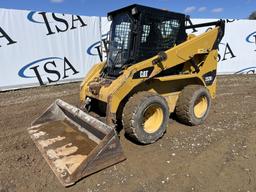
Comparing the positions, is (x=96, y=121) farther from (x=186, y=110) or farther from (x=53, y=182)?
(x=186, y=110)

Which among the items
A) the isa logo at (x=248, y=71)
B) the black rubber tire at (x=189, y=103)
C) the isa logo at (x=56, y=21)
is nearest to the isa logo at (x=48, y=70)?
the isa logo at (x=56, y=21)

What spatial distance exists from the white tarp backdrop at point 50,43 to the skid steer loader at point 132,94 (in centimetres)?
533

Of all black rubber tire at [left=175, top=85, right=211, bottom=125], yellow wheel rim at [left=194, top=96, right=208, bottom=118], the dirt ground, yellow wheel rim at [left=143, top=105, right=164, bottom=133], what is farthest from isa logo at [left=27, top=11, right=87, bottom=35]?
yellow wheel rim at [left=143, top=105, right=164, bottom=133]

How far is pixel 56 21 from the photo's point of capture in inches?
394

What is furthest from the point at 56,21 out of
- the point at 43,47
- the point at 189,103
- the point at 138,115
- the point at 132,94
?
the point at 138,115

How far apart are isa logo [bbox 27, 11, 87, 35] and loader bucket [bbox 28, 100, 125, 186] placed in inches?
231

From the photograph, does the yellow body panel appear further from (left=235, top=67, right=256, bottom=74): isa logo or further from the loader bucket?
(left=235, top=67, right=256, bottom=74): isa logo

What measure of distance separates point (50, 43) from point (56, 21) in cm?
90

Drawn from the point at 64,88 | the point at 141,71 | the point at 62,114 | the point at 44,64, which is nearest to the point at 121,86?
the point at 141,71

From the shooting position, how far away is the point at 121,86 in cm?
386

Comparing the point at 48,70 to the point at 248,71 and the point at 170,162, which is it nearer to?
the point at 170,162

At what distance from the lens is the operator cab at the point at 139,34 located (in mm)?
4273

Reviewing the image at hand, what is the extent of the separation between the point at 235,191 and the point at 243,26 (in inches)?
432

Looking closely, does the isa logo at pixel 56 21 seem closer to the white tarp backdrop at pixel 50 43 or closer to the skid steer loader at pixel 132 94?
the white tarp backdrop at pixel 50 43
